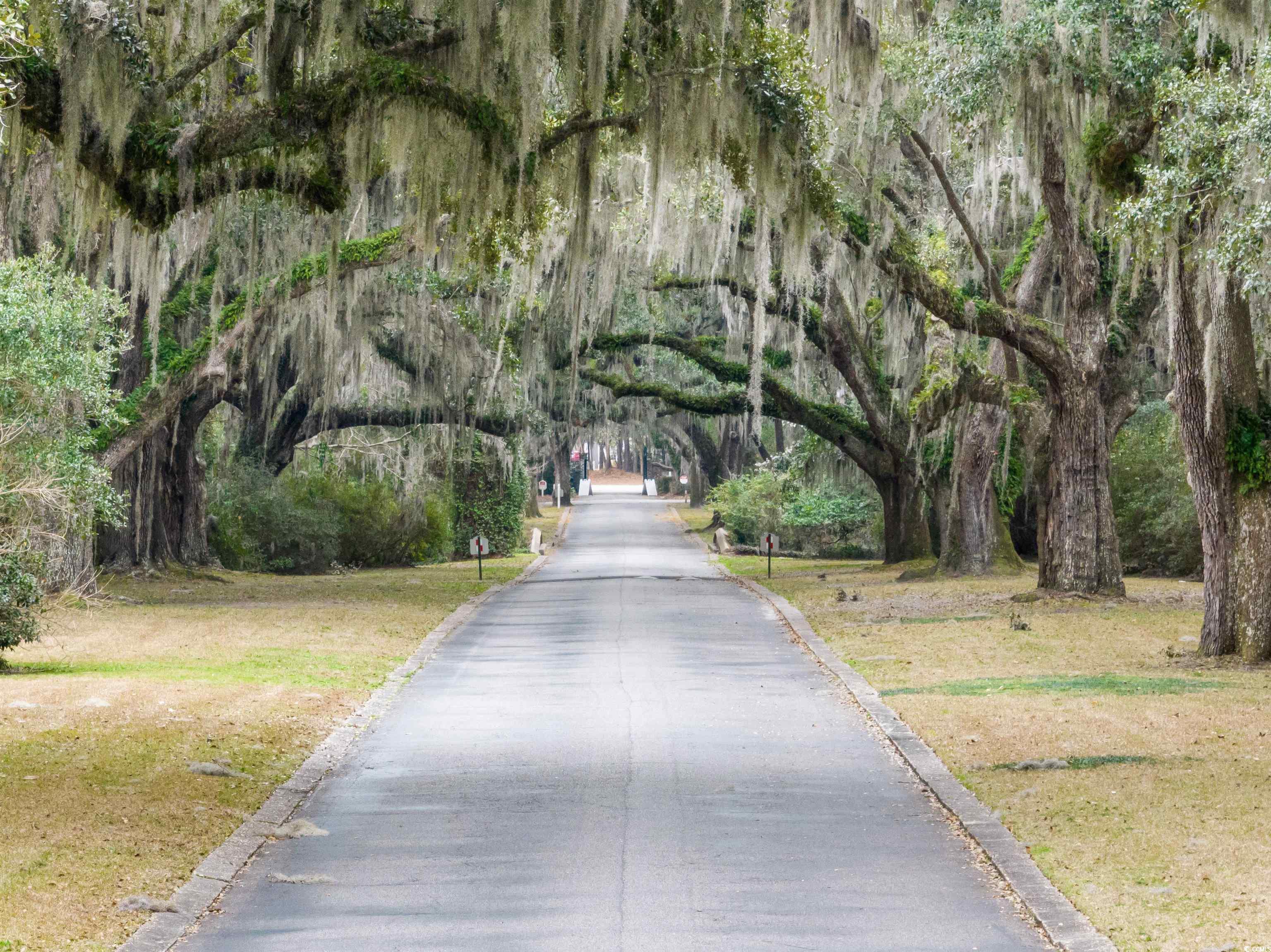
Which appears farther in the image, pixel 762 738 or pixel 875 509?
pixel 875 509

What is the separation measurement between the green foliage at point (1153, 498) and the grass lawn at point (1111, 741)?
788 centimetres

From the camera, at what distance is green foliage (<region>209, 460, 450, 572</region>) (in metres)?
33.7

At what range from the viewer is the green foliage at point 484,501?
134 feet

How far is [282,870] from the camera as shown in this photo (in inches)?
279

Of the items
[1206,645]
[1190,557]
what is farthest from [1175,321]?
[1190,557]

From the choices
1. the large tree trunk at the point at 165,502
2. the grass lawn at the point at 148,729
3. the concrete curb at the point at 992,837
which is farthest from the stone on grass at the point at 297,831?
the large tree trunk at the point at 165,502

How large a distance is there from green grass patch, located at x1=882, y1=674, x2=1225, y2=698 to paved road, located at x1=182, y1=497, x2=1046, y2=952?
1005mm

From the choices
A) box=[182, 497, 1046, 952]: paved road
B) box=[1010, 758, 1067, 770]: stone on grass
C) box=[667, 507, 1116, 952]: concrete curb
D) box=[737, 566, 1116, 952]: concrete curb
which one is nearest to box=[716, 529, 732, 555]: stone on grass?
box=[182, 497, 1046, 952]: paved road

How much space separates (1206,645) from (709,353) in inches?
725

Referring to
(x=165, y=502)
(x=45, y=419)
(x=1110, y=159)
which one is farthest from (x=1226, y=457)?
(x=165, y=502)

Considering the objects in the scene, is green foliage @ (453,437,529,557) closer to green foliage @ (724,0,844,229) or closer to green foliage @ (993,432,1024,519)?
green foliage @ (993,432,1024,519)

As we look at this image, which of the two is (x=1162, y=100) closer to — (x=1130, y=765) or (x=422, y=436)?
(x=1130, y=765)

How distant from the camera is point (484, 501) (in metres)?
41.4

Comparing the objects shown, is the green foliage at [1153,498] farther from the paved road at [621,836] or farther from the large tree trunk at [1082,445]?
the paved road at [621,836]
